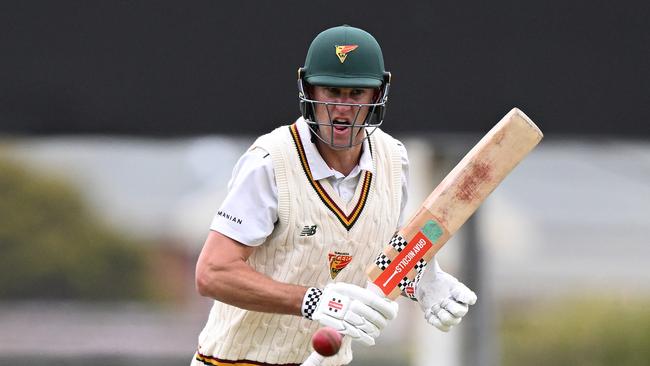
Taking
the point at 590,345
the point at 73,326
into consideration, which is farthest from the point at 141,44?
the point at 73,326

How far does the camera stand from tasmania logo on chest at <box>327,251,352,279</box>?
345 cm

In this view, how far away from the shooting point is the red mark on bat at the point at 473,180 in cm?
334

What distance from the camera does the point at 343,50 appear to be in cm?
340

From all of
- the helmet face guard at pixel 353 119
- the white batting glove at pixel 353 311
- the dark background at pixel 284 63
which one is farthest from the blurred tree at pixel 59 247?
the white batting glove at pixel 353 311

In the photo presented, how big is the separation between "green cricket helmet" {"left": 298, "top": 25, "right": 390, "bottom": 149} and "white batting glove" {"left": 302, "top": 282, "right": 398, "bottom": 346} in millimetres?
410

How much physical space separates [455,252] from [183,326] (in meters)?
8.11

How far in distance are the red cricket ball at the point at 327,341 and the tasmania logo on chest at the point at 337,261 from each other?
1.22 ft

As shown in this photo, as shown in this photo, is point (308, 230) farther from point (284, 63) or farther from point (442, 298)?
point (284, 63)

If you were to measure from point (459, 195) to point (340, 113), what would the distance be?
0.35 meters

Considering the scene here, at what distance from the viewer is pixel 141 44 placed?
5.22 m

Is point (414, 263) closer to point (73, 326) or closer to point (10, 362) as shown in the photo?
point (10, 362)

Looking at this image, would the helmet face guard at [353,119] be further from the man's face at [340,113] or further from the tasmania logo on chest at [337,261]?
the tasmania logo on chest at [337,261]

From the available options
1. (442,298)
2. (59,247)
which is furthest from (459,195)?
(59,247)

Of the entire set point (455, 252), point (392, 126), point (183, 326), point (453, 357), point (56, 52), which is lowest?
point (183, 326)
